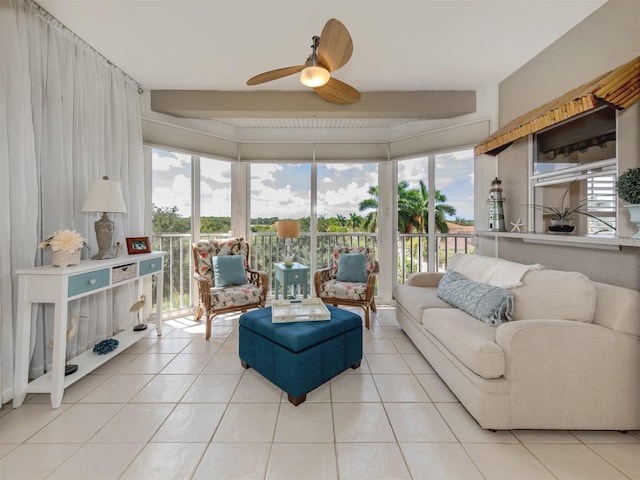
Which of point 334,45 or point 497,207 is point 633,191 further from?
point 334,45

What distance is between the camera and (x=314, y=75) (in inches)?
74.0

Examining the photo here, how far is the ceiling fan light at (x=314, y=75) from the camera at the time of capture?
6.11 feet

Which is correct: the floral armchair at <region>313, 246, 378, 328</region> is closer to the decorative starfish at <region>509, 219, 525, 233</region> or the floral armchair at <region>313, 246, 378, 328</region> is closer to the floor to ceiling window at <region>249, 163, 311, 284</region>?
the floor to ceiling window at <region>249, 163, 311, 284</region>

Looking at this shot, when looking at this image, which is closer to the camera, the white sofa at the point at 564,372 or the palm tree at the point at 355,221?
the white sofa at the point at 564,372

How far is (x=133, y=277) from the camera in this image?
2.37m

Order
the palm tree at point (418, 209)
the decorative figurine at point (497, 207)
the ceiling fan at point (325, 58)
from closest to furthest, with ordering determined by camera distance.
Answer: the ceiling fan at point (325, 58) → the decorative figurine at point (497, 207) → the palm tree at point (418, 209)

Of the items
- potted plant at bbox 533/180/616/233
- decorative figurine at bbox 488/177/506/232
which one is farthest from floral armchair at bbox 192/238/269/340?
potted plant at bbox 533/180/616/233

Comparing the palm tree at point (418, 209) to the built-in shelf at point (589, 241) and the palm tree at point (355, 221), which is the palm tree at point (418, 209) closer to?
the palm tree at point (355, 221)

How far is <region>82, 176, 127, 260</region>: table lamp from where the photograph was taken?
2139 millimetres

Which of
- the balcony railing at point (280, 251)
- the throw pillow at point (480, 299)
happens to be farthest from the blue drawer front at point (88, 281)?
the throw pillow at point (480, 299)

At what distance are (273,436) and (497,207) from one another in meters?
2.87

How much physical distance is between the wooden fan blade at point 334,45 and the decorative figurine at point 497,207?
2.04 metres

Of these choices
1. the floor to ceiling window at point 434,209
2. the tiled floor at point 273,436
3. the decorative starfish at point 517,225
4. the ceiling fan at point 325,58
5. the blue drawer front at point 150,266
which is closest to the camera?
the tiled floor at point 273,436

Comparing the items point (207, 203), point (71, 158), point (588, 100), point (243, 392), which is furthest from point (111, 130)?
point (588, 100)
